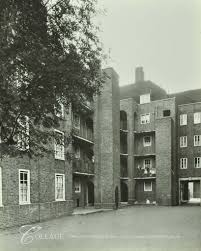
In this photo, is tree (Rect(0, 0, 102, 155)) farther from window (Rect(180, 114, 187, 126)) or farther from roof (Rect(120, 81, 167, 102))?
roof (Rect(120, 81, 167, 102))

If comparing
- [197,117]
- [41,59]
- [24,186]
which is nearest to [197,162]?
[197,117]

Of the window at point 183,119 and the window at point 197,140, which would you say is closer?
the window at point 197,140

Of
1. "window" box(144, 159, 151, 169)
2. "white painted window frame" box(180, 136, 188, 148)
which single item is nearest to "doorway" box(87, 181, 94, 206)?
"window" box(144, 159, 151, 169)

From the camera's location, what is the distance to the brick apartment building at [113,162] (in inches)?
753

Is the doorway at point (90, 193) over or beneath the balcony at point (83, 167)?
beneath

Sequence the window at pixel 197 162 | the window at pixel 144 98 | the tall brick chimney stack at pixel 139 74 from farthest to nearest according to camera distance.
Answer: the tall brick chimney stack at pixel 139 74
the window at pixel 144 98
the window at pixel 197 162

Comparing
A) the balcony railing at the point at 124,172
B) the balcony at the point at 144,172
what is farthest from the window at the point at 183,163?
the balcony railing at the point at 124,172

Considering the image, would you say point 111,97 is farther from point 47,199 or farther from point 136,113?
point 47,199

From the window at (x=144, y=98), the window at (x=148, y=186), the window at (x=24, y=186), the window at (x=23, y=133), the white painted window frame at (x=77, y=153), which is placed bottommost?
the window at (x=148, y=186)

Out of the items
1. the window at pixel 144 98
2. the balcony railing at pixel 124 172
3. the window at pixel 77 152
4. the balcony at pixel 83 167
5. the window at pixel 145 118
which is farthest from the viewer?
the window at pixel 144 98

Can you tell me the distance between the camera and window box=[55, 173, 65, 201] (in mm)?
22953

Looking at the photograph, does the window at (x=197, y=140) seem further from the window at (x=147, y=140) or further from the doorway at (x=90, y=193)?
the doorway at (x=90, y=193)

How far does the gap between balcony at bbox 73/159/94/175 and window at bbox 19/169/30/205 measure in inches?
384

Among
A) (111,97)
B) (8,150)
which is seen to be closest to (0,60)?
(8,150)
